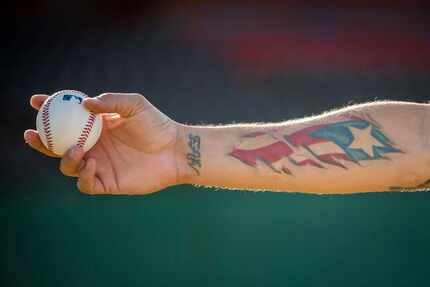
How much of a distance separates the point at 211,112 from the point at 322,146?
4629 mm

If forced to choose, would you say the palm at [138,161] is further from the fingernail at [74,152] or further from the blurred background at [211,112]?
the blurred background at [211,112]

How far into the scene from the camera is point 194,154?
2590 millimetres

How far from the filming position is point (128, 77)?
730 cm

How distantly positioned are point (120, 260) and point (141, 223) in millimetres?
439

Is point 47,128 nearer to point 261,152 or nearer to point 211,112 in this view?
point 261,152

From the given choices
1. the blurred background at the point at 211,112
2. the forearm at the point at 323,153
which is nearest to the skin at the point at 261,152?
the forearm at the point at 323,153

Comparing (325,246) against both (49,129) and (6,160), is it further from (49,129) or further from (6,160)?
(49,129)

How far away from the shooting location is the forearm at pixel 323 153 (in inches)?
92.6

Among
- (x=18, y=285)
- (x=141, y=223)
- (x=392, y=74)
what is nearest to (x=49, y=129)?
(x=141, y=223)

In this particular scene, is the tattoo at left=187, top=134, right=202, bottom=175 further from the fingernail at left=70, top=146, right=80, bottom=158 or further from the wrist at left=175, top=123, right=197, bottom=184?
the fingernail at left=70, top=146, right=80, bottom=158

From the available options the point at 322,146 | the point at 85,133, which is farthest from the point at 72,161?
the point at 322,146

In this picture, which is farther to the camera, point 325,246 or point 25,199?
point 25,199

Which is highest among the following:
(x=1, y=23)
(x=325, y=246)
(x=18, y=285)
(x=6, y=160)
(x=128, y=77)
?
(x=1, y=23)

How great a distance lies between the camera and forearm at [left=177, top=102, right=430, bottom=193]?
235 cm
